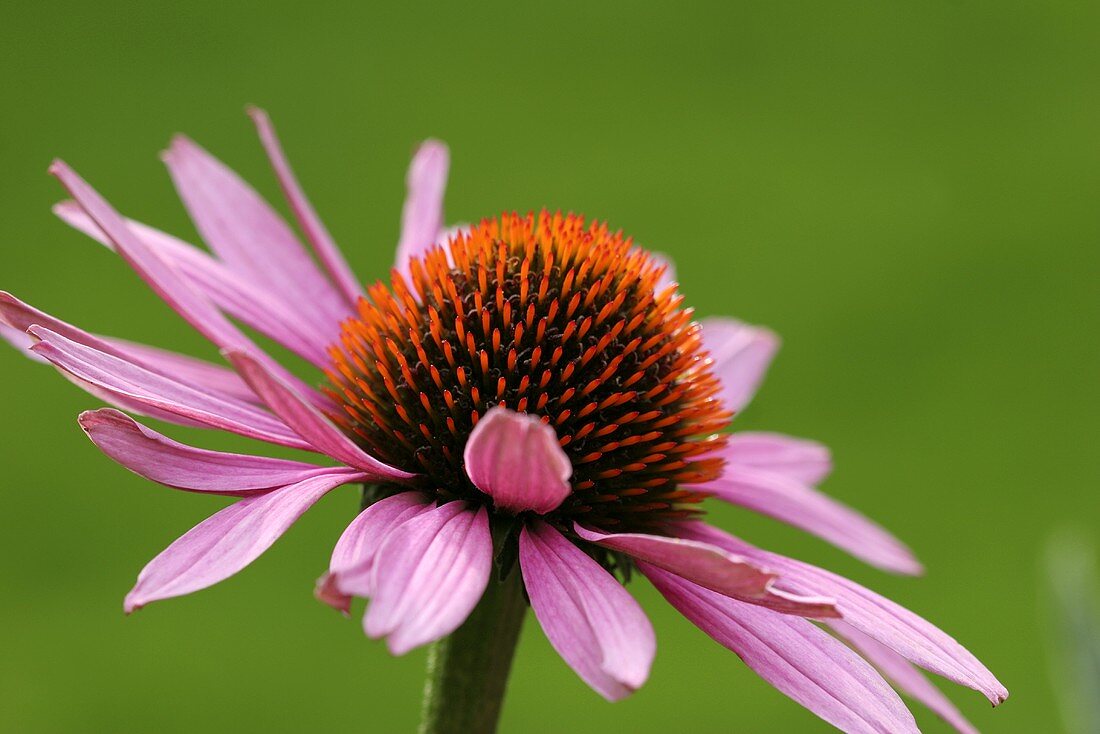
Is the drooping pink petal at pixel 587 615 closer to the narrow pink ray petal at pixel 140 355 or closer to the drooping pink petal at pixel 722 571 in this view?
the drooping pink petal at pixel 722 571

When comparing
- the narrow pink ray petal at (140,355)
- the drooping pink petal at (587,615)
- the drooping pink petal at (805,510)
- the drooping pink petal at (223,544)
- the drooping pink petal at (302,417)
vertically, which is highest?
the narrow pink ray petal at (140,355)

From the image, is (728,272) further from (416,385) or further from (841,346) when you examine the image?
(416,385)

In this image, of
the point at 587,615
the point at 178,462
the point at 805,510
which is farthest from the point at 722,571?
the point at 805,510

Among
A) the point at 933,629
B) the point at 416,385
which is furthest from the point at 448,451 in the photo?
the point at 933,629

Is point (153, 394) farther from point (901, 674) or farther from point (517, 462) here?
point (901, 674)

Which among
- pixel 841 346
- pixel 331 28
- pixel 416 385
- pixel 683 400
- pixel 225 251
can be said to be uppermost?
pixel 331 28

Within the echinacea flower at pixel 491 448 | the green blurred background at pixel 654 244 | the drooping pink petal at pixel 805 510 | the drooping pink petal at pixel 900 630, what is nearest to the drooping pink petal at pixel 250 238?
the echinacea flower at pixel 491 448

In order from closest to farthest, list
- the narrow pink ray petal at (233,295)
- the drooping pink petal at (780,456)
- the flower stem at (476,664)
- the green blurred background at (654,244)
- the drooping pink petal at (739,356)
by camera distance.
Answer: the flower stem at (476,664), the narrow pink ray petal at (233,295), the drooping pink petal at (780,456), the drooping pink petal at (739,356), the green blurred background at (654,244)

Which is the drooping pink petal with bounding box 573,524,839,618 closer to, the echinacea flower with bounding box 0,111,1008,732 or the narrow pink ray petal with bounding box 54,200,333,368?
the echinacea flower with bounding box 0,111,1008,732
